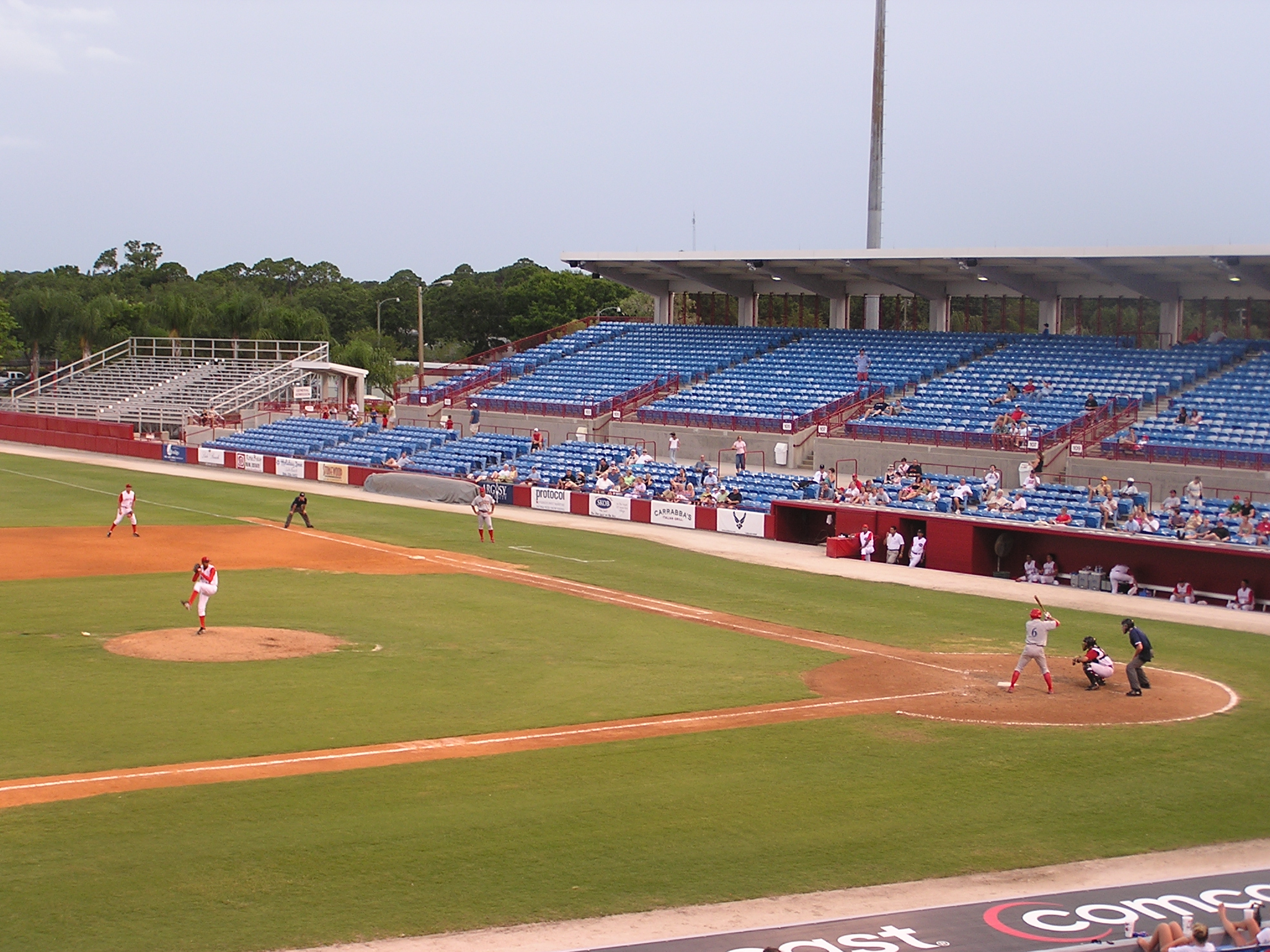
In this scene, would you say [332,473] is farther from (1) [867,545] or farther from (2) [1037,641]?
(2) [1037,641]

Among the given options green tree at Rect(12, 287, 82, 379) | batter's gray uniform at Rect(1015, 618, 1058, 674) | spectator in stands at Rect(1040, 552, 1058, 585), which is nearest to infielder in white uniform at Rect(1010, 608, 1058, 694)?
batter's gray uniform at Rect(1015, 618, 1058, 674)

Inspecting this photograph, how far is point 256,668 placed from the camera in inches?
889

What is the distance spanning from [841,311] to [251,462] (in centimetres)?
2853

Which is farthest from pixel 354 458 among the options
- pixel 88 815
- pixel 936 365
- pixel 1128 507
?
pixel 88 815

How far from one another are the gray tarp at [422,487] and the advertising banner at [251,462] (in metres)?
8.42

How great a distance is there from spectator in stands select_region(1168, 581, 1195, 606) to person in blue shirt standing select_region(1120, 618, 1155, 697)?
11136mm

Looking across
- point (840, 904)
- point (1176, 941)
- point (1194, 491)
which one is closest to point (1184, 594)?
point (1194, 491)

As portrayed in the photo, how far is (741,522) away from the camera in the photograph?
1709 inches

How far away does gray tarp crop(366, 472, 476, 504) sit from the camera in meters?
51.0

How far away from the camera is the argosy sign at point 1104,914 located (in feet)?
41.7

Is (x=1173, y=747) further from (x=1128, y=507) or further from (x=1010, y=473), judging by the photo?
(x=1010, y=473)

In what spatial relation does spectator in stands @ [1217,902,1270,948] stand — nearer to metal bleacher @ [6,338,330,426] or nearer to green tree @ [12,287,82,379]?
metal bleacher @ [6,338,330,426]

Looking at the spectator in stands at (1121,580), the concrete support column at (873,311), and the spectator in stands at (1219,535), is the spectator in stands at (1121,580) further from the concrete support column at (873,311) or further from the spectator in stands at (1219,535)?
the concrete support column at (873,311)

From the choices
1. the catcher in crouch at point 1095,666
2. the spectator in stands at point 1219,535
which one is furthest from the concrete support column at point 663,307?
the catcher in crouch at point 1095,666
